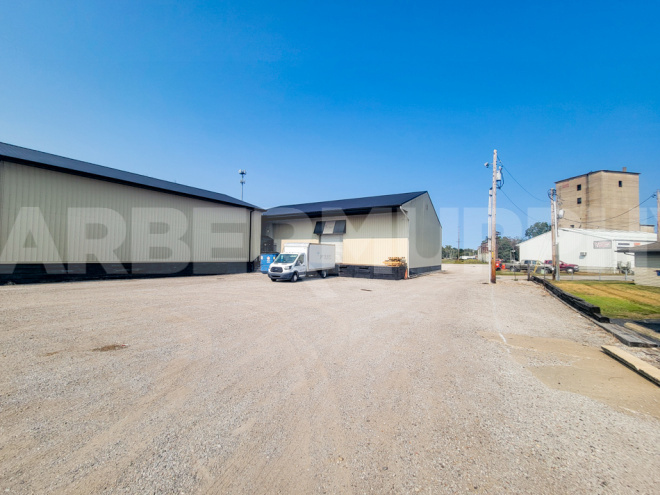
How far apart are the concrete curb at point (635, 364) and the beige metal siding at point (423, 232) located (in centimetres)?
1791

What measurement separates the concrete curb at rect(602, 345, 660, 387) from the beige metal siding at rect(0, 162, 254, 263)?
22717 millimetres

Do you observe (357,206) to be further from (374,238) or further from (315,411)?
(315,411)

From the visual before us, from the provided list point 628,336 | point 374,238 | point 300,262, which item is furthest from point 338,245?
point 628,336

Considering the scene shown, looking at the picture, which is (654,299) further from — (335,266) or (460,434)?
(335,266)

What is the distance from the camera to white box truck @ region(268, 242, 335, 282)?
1852 cm

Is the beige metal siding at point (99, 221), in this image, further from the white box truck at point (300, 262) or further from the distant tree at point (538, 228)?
the distant tree at point (538, 228)

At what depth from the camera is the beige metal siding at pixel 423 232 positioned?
954 inches

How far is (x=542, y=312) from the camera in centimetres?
1038

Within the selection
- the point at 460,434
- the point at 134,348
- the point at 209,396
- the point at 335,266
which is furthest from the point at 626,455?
the point at 335,266

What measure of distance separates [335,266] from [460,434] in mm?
21156

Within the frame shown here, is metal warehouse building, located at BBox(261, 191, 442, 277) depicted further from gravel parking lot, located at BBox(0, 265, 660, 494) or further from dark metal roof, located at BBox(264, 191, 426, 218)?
gravel parking lot, located at BBox(0, 265, 660, 494)

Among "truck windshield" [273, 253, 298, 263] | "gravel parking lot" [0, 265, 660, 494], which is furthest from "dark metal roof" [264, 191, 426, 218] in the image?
"gravel parking lot" [0, 265, 660, 494]

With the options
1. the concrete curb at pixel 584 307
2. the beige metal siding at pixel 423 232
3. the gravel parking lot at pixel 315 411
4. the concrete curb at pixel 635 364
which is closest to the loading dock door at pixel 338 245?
the beige metal siding at pixel 423 232

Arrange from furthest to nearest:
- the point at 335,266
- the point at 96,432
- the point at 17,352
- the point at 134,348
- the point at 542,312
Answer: the point at 335,266, the point at 542,312, the point at 134,348, the point at 17,352, the point at 96,432
